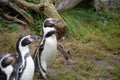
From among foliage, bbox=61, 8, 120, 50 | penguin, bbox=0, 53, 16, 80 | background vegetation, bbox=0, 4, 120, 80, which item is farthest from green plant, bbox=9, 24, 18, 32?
penguin, bbox=0, 53, 16, 80

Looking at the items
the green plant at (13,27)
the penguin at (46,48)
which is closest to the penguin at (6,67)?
the penguin at (46,48)

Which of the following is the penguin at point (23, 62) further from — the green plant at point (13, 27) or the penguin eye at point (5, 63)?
the green plant at point (13, 27)

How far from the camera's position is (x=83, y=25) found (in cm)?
820

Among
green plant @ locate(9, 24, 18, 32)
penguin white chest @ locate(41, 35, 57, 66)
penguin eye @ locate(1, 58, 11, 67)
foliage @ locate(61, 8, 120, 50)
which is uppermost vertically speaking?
penguin eye @ locate(1, 58, 11, 67)

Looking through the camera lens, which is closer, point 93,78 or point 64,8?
point 93,78

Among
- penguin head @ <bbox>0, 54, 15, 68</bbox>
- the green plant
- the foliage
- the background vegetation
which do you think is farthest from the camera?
the foliage

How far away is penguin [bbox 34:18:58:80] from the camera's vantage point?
19.2 ft

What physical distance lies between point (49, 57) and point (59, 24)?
4.09 feet

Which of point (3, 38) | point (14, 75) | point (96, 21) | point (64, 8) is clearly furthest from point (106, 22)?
point (14, 75)

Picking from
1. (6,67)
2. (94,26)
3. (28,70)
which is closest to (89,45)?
(94,26)

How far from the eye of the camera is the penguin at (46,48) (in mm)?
5852

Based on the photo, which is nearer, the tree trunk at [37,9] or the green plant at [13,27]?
the tree trunk at [37,9]

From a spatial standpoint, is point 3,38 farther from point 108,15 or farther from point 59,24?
point 108,15

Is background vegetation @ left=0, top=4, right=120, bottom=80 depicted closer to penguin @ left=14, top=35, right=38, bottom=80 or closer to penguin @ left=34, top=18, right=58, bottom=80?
penguin @ left=34, top=18, right=58, bottom=80
